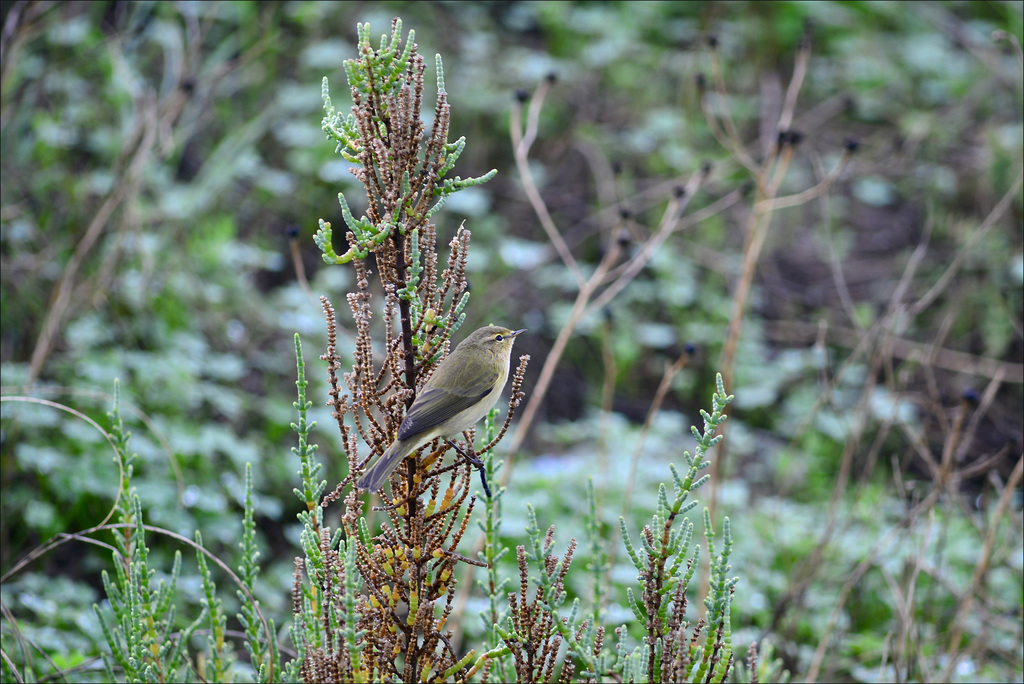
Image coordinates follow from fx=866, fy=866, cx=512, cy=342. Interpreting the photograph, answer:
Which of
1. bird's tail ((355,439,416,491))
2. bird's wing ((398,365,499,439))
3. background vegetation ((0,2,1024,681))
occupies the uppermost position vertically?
background vegetation ((0,2,1024,681))

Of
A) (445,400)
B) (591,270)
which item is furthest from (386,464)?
(591,270)

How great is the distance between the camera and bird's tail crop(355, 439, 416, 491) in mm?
1616

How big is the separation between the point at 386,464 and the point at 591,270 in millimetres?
4617

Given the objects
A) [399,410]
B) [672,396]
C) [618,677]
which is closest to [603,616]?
[618,677]

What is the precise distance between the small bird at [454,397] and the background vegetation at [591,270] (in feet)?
3.10

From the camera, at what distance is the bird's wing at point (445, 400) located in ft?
5.33

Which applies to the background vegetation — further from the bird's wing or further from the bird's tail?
the bird's tail

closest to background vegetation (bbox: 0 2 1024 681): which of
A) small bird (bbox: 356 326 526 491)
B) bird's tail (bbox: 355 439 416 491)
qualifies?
small bird (bbox: 356 326 526 491)

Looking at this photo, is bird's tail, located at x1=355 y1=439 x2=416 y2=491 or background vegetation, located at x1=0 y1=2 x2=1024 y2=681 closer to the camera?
bird's tail, located at x1=355 y1=439 x2=416 y2=491

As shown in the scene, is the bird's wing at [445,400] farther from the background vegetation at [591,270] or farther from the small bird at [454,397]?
the background vegetation at [591,270]

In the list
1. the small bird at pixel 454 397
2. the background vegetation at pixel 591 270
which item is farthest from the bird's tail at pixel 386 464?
the background vegetation at pixel 591 270

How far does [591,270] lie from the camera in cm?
612

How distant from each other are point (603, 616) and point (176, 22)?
5671mm

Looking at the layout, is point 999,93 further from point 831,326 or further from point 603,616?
point 603,616
